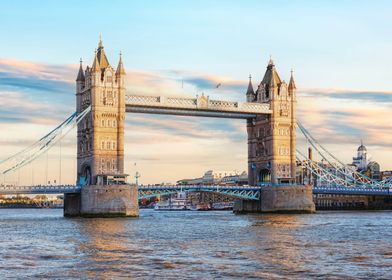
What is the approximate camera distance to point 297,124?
122875 millimetres

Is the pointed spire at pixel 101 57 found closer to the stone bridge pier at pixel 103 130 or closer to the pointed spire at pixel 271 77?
the stone bridge pier at pixel 103 130

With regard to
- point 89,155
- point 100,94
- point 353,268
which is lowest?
point 353,268

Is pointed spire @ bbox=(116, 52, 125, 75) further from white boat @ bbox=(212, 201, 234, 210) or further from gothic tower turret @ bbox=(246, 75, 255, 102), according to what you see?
white boat @ bbox=(212, 201, 234, 210)

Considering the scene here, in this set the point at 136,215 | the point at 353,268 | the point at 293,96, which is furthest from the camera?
the point at 293,96

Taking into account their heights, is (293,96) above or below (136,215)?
above

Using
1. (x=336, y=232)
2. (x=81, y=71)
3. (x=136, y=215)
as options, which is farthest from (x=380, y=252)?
(x=81, y=71)

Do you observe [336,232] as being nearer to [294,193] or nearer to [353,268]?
[353,268]

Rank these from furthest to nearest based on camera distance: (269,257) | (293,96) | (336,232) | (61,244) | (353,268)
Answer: (293,96) → (336,232) → (61,244) → (269,257) → (353,268)

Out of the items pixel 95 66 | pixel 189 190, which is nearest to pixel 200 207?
pixel 189 190

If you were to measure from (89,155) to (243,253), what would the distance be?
60.5 m

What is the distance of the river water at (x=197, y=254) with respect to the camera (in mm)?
37938

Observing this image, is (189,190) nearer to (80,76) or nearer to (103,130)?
(103,130)

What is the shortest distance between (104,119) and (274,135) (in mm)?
27738

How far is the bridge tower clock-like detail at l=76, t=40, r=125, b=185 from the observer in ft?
335
